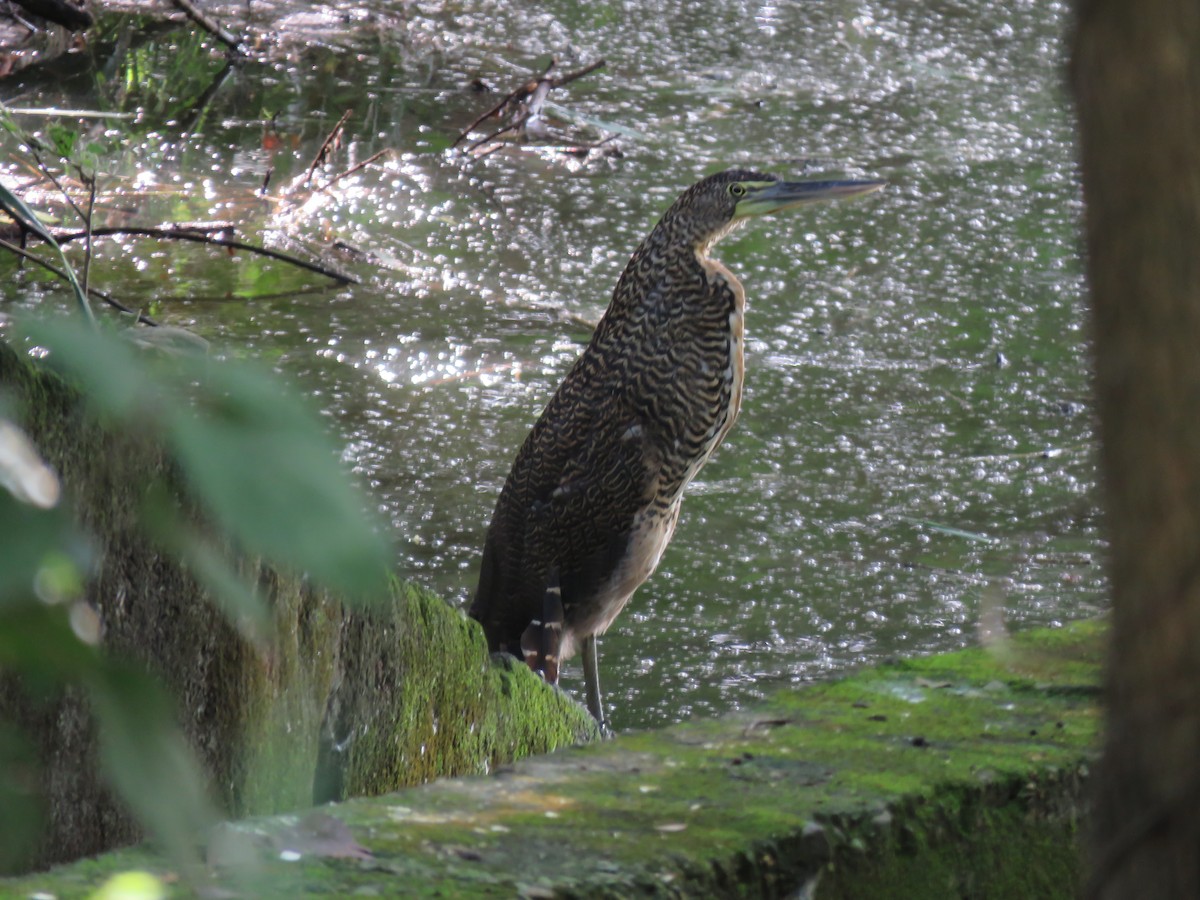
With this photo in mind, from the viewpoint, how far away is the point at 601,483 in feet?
13.6

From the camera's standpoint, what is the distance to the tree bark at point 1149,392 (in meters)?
0.96

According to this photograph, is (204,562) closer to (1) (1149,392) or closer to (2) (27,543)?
(2) (27,543)

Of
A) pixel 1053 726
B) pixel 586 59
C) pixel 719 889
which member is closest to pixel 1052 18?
pixel 586 59

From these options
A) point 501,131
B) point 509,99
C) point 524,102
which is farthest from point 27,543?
point 524,102

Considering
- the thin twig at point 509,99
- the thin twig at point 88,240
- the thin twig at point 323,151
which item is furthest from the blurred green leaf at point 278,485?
the thin twig at point 509,99

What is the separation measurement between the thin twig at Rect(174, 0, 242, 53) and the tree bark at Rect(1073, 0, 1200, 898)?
19.5ft

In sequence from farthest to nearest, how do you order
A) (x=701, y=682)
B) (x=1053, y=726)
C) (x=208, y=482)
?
(x=701, y=682), (x=1053, y=726), (x=208, y=482)

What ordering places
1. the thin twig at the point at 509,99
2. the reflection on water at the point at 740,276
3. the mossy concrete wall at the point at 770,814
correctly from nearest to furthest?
the mossy concrete wall at the point at 770,814
the reflection on water at the point at 740,276
the thin twig at the point at 509,99

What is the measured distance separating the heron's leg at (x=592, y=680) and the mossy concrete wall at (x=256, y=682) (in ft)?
3.04

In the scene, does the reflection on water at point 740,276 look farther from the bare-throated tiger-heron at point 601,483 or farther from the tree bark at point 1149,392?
the tree bark at point 1149,392

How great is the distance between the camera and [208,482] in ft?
1.55

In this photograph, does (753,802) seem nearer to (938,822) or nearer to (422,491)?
(938,822)

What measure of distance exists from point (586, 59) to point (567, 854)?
6.98m

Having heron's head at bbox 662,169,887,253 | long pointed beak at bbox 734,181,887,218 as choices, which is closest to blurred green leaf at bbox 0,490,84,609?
heron's head at bbox 662,169,887,253
